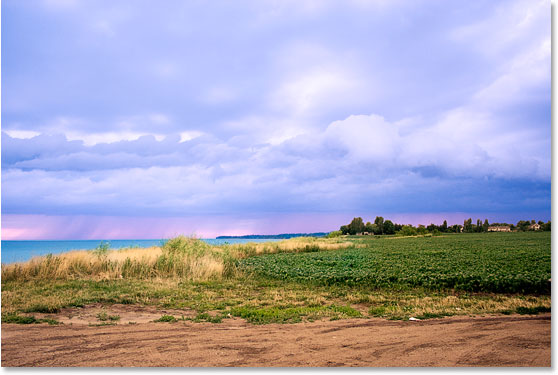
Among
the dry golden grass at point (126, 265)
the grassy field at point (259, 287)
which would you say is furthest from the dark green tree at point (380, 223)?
the dry golden grass at point (126, 265)

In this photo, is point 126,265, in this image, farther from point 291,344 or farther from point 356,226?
point 291,344

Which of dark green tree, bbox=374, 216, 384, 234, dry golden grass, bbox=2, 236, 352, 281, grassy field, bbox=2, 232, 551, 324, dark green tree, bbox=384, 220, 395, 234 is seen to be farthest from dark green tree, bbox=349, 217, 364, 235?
dry golden grass, bbox=2, 236, 352, 281

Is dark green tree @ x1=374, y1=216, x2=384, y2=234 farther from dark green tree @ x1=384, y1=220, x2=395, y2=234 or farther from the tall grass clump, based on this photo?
the tall grass clump

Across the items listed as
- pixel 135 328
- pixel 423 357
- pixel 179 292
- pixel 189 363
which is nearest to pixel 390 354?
pixel 423 357

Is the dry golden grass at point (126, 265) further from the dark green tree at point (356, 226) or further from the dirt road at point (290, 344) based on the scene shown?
the dirt road at point (290, 344)

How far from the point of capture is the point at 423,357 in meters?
4.34

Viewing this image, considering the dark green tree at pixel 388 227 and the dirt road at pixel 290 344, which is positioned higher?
the dark green tree at pixel 388 227

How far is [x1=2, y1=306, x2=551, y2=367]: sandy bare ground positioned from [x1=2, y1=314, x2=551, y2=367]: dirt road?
12 mm

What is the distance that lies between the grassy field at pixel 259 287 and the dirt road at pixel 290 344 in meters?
0.83

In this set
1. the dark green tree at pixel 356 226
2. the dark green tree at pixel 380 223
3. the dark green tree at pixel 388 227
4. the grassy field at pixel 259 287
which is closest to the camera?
the grassy field at pixel 259 287

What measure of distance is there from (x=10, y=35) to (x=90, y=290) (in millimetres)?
6060

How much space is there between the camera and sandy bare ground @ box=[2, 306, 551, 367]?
4344mm

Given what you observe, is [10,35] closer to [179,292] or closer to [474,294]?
[179,292]

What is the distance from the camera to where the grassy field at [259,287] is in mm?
7156
